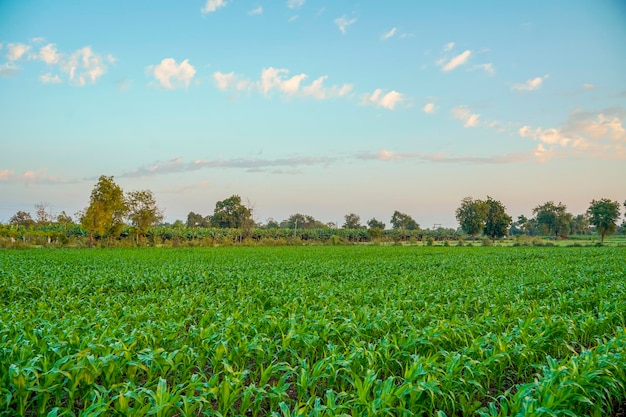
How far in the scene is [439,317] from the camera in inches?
351

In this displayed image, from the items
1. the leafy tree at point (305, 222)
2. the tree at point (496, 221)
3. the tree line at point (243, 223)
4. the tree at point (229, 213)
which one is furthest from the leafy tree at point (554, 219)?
the tree at point (229, 213)

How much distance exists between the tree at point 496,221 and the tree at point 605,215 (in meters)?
17.0

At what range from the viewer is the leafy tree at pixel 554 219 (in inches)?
4619

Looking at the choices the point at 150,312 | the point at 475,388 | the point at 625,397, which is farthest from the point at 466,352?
the point at 150,312

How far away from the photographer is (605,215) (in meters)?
83.4

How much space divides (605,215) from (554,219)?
40616 millimetres

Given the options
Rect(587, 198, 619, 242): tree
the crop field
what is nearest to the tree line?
Rect(587, 198, 619, 242): tree

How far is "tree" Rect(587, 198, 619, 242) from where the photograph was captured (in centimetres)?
8294

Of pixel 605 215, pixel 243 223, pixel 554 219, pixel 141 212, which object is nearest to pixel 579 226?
pixel 554 219

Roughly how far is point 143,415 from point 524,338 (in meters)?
5.43

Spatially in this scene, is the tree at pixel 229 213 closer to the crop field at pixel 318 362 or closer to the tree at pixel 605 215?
the tree at pixel 605 215

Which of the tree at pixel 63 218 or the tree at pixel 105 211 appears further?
the tree at pixel 63 218

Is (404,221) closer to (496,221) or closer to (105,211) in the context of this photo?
(496,221)

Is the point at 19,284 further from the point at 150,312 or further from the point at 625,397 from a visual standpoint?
the point at 625,397
